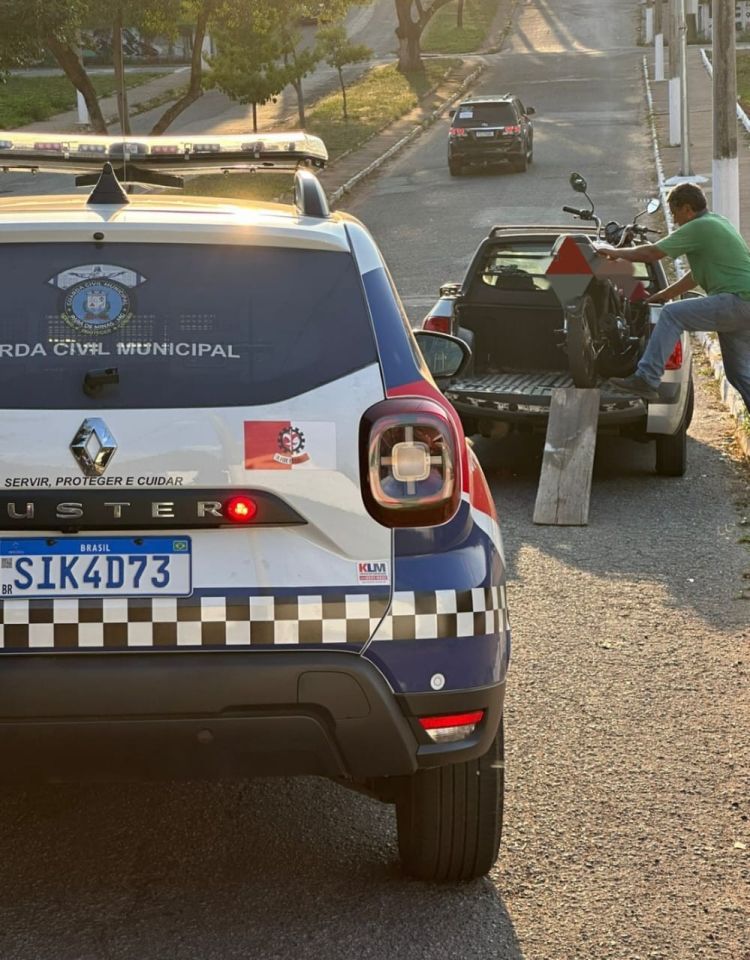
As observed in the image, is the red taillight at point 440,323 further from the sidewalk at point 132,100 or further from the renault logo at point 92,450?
the sidewalk at point 132,100

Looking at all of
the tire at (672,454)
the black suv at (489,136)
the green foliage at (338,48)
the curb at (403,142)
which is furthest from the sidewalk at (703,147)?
the green foliage at (338,48)

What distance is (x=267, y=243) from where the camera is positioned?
404cm

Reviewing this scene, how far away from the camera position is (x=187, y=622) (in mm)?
3785

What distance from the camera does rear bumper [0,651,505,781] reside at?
3.76 m

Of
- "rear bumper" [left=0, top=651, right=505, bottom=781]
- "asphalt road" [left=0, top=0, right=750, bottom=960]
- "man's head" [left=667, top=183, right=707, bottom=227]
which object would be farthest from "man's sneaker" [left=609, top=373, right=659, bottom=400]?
"rear bumper" [left=0, top=651, right=505, bottom=781]

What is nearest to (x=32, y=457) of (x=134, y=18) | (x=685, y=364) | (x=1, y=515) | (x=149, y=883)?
(x=1, y=515)

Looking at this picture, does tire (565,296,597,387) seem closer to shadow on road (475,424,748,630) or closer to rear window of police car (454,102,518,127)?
shadow on road (475,424,748,630)

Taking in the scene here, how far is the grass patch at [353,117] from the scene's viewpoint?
101 feet

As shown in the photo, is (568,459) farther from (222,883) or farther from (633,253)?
(222,883)

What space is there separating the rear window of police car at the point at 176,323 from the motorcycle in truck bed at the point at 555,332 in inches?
238

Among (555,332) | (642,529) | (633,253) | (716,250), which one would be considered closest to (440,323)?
(555,332)

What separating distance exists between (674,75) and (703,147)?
1.86 m

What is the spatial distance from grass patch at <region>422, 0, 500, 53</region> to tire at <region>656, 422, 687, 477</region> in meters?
57.3

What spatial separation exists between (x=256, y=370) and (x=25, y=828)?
1.68m
